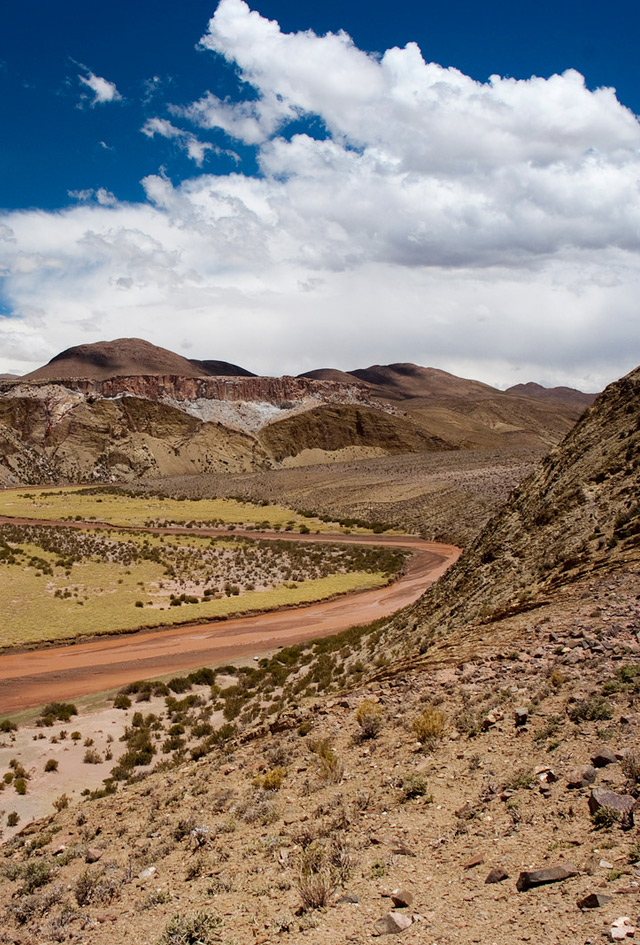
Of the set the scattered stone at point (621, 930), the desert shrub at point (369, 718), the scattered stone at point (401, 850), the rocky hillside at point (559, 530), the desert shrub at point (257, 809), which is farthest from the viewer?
the rocky hillside at point (559, 530)

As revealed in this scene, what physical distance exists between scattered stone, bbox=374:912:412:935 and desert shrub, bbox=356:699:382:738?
14.6ft

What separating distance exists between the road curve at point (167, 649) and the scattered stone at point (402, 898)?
1562cm

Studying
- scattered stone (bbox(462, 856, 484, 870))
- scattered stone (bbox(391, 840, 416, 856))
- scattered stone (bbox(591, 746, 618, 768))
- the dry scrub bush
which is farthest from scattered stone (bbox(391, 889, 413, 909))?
the dry scrub bush

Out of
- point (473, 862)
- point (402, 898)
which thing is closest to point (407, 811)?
point (473, 862)

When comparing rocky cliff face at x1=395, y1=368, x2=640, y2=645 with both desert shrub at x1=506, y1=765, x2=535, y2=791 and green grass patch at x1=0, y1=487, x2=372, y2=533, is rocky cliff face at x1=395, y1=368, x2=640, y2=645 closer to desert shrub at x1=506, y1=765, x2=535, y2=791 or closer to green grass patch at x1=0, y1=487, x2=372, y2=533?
desert shrub at x1=506, y1=765, x2=535, y2=791

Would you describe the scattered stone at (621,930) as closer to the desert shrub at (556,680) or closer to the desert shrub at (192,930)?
the desert shrub at (192,930)

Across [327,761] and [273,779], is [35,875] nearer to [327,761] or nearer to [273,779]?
[273,779]

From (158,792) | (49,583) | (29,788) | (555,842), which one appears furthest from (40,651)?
(555,842)

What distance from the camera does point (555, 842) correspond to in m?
5.34

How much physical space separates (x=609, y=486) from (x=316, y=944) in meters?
14.9

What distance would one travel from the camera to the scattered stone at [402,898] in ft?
16.7

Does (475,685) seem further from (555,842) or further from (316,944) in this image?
(316,944)

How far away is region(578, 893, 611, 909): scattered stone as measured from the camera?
4.18 m

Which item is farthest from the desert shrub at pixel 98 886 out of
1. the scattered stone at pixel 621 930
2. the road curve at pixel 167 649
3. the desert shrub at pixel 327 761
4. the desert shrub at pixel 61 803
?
the road curve at pixel 167 649
